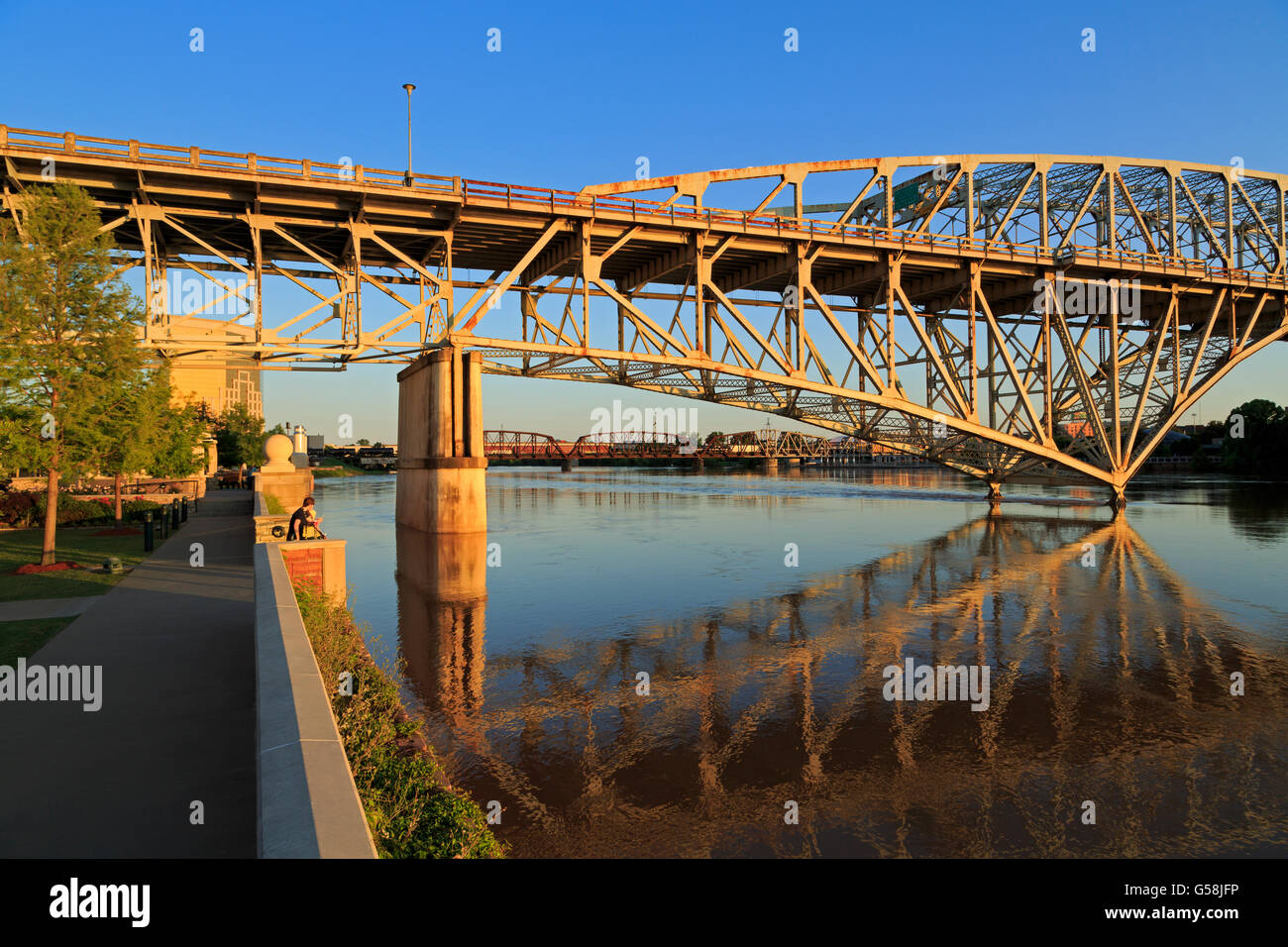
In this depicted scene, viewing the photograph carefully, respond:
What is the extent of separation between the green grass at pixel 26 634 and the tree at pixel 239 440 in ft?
270

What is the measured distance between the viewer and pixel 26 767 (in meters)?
6.45

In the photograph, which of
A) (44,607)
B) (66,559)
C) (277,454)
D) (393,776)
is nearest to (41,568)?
(66,559)

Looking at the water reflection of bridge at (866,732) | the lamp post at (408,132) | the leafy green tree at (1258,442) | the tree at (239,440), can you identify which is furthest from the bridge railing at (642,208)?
the tree at (239,440)

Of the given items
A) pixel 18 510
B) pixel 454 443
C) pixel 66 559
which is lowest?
pixel 66 559

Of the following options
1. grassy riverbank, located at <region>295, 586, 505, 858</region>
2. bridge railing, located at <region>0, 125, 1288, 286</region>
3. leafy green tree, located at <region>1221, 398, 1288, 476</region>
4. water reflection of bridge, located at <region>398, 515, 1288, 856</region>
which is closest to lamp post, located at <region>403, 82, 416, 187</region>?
bridge railing, located at <region>0, 125, 1288, 286</region>

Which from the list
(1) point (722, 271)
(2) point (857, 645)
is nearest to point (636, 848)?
(2) point (857, 645)

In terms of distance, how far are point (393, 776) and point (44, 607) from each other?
10890 millimetres

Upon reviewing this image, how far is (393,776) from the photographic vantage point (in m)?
6.23

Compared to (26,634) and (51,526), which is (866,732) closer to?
(26,634)

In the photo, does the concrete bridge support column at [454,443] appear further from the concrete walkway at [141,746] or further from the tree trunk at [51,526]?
the concrete walkway at [141,746]

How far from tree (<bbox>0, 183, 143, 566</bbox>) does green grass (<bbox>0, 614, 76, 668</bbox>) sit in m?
7.14

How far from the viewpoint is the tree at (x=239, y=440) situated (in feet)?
288

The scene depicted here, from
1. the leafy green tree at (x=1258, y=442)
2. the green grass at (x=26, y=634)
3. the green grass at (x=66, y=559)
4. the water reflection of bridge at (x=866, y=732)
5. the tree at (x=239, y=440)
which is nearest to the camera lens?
the water reflection of bridge at (x=866, y=732)
